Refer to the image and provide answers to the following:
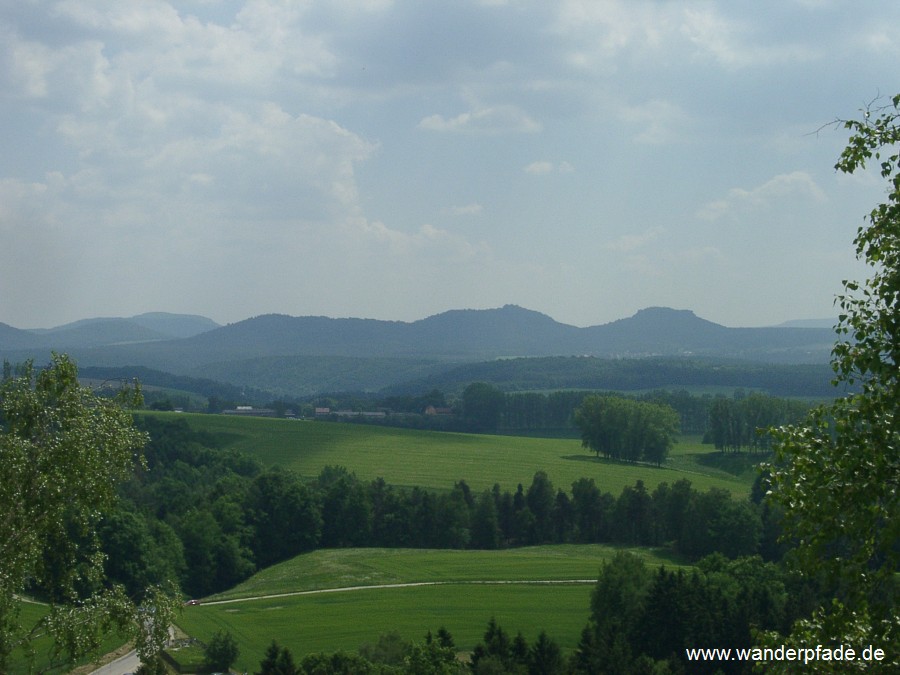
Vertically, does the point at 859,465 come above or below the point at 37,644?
above

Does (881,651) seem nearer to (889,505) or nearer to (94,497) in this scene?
(889,505)

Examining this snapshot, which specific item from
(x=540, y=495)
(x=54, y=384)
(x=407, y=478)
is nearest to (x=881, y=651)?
(x=54, y=384)

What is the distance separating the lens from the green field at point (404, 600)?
2123 inches

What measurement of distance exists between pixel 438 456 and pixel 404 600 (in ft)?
213

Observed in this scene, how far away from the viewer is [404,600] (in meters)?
63.3

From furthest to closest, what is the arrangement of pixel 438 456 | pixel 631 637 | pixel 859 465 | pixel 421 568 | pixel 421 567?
pixel 438 456, pixel 421 567, pixel 421 568, pixel 631 637, pixel 859 465

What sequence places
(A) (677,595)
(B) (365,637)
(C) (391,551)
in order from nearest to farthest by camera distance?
(A) (677,595), (B) (365,637), (C) (391,551)

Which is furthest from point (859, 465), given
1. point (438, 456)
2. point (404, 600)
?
point (438, 456)

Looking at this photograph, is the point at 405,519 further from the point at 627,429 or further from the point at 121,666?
the point at 121,666

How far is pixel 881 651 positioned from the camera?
10.1 metres

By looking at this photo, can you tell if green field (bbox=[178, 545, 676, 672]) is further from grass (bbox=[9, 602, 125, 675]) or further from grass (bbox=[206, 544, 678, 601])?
grass (bbox=[9, 602, 125, 675])

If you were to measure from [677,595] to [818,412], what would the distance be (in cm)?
3615

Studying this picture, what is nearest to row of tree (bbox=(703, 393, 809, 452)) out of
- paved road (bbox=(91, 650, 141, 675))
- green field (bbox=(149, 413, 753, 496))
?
green field (bbox=(149, 413, 753, 496))

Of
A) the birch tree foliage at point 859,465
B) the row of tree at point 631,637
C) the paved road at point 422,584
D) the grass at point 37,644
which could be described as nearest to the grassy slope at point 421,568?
the paved road at point 422,584
